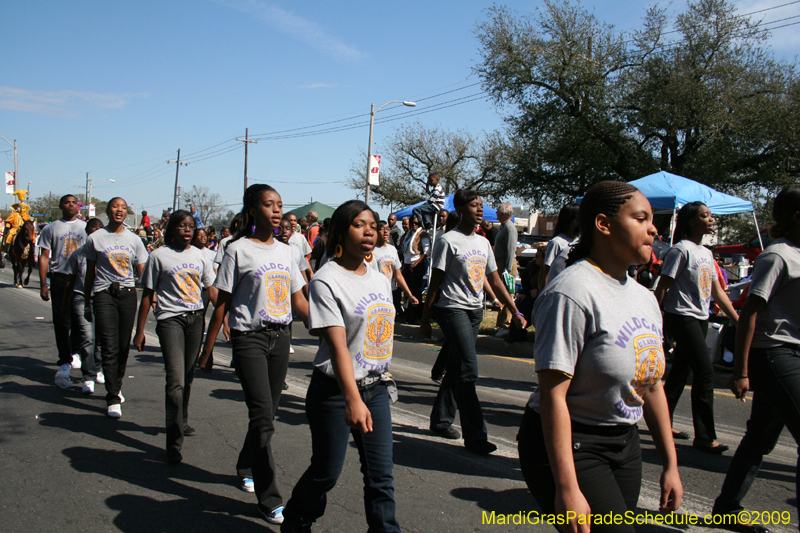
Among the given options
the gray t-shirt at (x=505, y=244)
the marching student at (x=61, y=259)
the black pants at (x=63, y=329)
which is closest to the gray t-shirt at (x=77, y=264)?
the black pants at (x=63, y=329)

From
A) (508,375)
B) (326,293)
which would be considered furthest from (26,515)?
(508,375)

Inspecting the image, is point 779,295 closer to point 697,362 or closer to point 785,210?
point 785,210

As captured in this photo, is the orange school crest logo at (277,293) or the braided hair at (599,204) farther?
the orange school crest logo at (277,293)

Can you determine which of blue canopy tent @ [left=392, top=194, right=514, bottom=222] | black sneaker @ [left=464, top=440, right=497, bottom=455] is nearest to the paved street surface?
black sneaker @ [left=464, top=440, right=497, bottom=455]

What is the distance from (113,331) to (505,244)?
17.5 ft

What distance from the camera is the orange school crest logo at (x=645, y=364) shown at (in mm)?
2094

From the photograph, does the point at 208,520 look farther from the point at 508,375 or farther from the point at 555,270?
the point at 508,375

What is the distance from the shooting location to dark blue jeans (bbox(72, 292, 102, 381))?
666cm

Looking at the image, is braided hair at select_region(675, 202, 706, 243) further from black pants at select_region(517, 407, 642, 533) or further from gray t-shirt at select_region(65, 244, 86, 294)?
gray t-shirt at select_region(65, 244, 86, 294)

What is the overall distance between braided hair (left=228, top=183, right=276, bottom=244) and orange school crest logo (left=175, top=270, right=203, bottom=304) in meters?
1.10

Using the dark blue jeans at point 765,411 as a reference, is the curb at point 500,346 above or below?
below

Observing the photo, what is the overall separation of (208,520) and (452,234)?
2.82 meters

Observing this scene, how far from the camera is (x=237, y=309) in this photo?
12.8 ft

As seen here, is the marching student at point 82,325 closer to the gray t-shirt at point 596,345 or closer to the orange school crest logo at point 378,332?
the orange school crest logo at point 378,332
